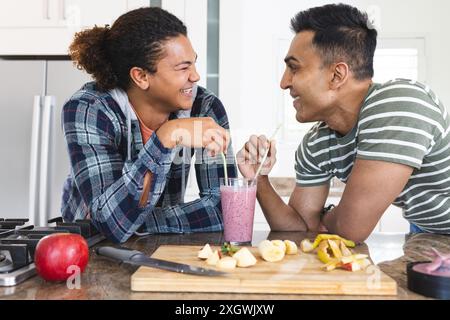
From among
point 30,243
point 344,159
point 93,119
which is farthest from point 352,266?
point 93,119

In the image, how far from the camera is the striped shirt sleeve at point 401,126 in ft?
4.18

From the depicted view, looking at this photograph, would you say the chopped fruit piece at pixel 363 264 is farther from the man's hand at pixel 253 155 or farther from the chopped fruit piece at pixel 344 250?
the man's hand at pixel 253 155

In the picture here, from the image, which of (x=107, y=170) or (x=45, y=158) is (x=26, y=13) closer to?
(x=45, y=158)

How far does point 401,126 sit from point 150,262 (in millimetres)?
775

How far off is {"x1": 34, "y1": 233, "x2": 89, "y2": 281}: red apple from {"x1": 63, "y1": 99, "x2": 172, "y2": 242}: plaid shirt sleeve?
15.9 inches

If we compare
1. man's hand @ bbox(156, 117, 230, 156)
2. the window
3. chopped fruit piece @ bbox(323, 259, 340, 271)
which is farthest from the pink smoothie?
the window

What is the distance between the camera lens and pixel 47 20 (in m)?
2.99

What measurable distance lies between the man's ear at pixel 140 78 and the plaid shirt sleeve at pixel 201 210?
0.97 feet

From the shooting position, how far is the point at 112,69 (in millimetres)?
1638

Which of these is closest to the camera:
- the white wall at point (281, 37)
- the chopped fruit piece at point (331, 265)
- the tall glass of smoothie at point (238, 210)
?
the chopped fruit piece at point (331, 265)

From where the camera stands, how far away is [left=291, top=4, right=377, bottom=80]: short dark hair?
4.90 feet

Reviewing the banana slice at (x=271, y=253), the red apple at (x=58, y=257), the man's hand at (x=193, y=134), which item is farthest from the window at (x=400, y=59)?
the red apple at (x=58, y=257)
